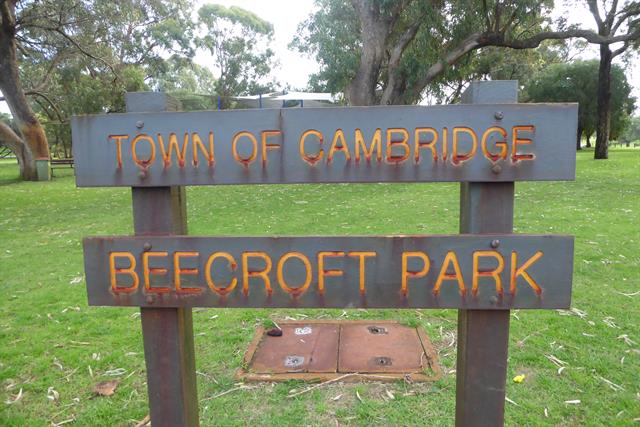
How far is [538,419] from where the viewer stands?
8.67ft

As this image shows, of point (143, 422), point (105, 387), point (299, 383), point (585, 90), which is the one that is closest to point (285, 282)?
point (299, 383)

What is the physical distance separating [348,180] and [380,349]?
2041 mm

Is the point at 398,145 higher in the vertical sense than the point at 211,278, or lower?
higher

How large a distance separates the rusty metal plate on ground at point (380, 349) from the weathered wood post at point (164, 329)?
138cm

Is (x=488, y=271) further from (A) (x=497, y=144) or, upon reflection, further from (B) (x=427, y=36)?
(B) (x=427, y=36)

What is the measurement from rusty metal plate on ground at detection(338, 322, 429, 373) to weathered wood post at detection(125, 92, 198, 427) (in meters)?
1.38

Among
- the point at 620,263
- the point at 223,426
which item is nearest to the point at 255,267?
the point at 223,426

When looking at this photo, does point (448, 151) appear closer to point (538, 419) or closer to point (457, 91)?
point (538, 419)

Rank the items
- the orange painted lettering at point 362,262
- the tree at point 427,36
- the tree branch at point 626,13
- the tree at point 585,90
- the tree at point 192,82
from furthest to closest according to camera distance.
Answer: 1. the tree at point 192,82
2. the tree at point 585,90
3. the tree branch at point 626,13
4. the tree at point 427,36
5. the orange painted lettering at point 362,262

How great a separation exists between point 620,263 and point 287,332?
12.6ft

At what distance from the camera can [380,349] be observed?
136 inches

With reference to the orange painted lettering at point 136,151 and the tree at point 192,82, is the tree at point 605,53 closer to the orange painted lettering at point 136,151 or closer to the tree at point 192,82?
the orange painted lettering at point 136,151

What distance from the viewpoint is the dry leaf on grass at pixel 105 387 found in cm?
303

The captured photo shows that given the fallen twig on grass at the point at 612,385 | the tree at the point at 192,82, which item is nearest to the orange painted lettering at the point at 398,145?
the fallen twig on grass at the point at 612,385
